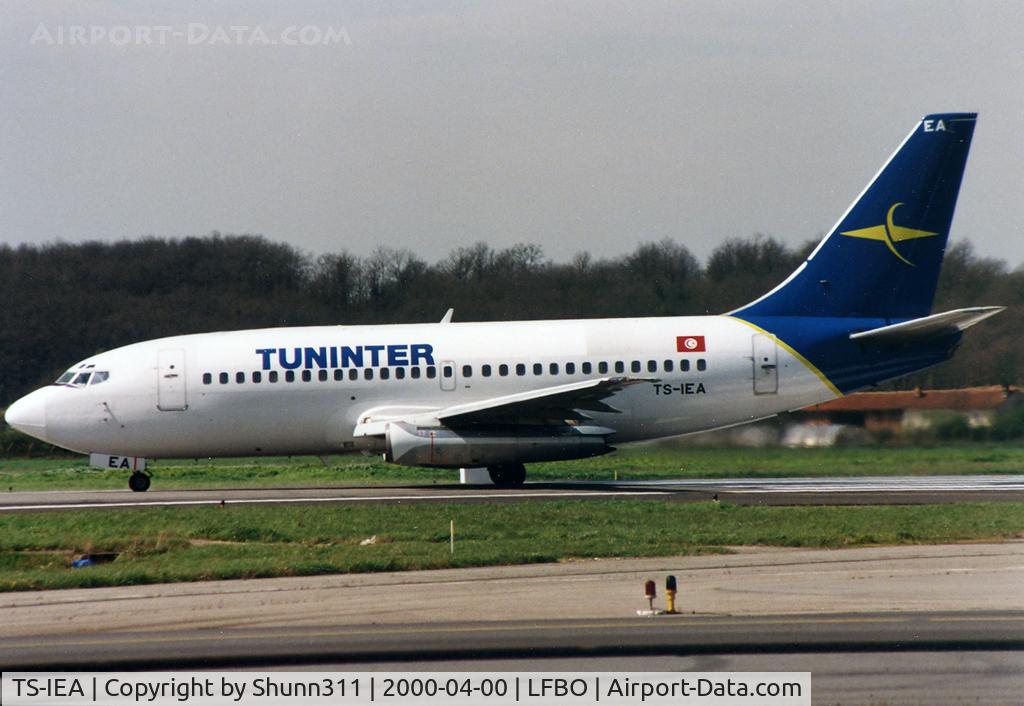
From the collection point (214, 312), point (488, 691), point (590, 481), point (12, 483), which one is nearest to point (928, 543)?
point (488, 691)

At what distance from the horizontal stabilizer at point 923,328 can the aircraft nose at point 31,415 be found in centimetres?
1975

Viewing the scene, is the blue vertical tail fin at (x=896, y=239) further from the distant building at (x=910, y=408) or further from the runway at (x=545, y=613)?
the runway at (x=545, y=613)

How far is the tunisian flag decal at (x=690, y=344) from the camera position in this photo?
31.6 meters

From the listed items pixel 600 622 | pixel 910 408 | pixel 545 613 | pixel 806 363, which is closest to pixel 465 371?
pixel 806 363

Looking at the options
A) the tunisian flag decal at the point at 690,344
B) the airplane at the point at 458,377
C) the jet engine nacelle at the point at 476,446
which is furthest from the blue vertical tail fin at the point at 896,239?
the jet engine nacelle at the point at 476,446

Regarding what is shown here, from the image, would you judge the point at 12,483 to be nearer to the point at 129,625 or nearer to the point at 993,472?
the point at 129,625

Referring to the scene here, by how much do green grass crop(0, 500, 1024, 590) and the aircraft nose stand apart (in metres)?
6.76

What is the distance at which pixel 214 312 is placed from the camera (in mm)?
48281

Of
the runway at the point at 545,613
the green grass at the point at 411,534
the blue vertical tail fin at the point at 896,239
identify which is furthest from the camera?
the blue vertical tail fin at the point at 896,239

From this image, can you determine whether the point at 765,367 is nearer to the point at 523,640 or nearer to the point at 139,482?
the point at 139,482

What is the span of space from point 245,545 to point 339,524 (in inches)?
85.2

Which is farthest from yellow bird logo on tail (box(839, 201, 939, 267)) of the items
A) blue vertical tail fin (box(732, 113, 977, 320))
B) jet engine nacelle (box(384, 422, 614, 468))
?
jet engine nacelle (box(384, 422, 614, 468))

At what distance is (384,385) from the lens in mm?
31516
